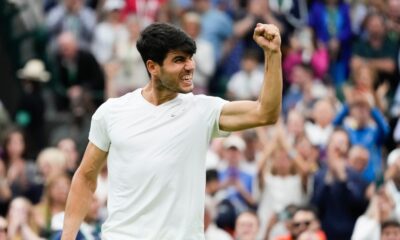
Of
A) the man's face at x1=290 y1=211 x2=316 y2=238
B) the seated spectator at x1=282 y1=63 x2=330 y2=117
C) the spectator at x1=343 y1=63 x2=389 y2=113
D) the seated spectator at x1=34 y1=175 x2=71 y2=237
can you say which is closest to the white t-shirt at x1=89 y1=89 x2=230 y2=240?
the man's face at x1=290 y1=211 x2=316 y2=238

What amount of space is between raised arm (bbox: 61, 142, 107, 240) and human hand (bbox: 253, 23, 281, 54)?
128 cm

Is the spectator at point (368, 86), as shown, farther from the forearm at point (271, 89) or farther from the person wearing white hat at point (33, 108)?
the forearm at point (271, 89)

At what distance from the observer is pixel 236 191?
14594mm

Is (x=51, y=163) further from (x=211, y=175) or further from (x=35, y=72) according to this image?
(x=35, y=72)

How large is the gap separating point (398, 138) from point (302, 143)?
3.76 ft

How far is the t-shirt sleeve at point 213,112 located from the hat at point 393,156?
21.3 ft

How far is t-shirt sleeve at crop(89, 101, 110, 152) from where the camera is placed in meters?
7.95

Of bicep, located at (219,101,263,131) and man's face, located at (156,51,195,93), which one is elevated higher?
man's face, located at (156,51,195,93)

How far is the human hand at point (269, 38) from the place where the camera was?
282 inches

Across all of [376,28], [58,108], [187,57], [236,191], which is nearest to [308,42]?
[376,28]

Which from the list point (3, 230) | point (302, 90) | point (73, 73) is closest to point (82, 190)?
point (3, 230)

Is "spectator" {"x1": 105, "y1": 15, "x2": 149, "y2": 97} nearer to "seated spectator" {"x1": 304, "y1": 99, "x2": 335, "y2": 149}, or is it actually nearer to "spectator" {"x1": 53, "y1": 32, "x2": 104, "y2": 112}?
"spectator" {"x1": 53, "y1": 32, "x2": 104, "y2": 112}

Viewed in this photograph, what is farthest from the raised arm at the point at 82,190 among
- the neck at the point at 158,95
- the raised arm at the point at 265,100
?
the raised arm at the point at 265,100

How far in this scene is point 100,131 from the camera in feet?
26.2
